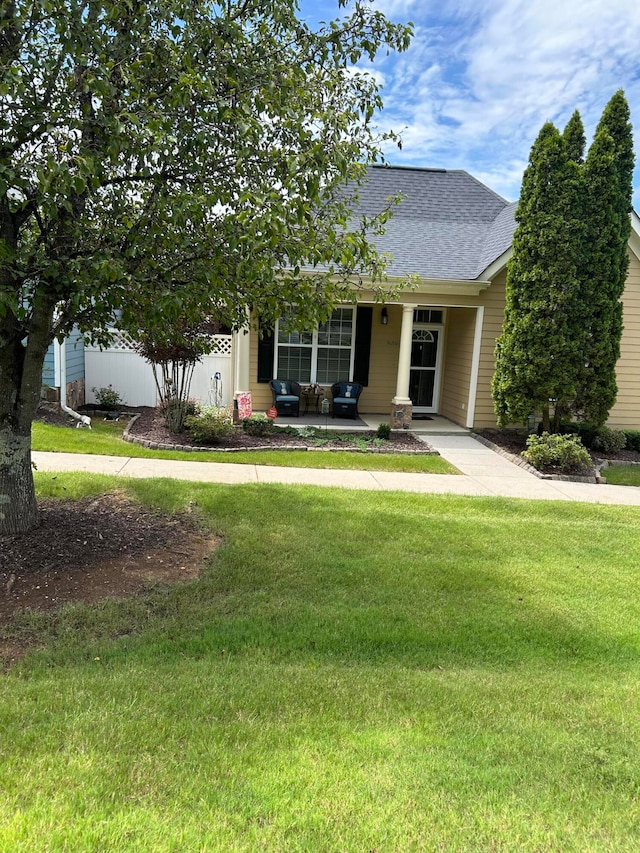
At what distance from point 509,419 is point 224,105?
26.6ft

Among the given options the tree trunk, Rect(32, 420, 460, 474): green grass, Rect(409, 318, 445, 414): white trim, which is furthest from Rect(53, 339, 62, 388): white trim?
Rect(409, 318, 445, 414): white trim

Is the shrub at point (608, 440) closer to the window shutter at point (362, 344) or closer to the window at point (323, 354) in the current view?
the window shutter at point (362, 344)

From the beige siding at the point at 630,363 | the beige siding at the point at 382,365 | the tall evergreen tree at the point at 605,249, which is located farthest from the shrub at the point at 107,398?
the beige siding at the point at 630,363

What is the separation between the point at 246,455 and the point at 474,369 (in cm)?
559

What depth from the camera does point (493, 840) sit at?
1.92 metres

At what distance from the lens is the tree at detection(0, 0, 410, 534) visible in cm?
292

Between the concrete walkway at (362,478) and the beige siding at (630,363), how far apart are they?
427 centimetres

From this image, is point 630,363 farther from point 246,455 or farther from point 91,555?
point 91,555

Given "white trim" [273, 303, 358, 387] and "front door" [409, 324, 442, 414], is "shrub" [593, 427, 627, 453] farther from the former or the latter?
"white trim" [273, 303, 358, 387]

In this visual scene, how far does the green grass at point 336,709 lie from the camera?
1.94 meters

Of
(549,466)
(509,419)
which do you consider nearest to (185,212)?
(549,466)

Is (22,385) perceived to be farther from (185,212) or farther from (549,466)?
(549,466)

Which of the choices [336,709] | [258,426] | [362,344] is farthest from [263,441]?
[336,709]

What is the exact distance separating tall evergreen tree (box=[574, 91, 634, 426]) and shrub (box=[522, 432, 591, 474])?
158 centimetres
